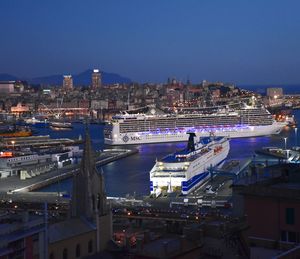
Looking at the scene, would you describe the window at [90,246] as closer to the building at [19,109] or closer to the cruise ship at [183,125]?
the cruise ship at [183,125]

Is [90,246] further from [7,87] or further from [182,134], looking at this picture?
[7,87]

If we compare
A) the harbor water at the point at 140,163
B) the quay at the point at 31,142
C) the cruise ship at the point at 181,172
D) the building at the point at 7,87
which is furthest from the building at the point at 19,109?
the cruise ship at the point at 181,172

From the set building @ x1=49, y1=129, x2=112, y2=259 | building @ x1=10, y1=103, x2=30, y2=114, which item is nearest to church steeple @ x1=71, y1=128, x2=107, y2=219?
building @ x1=49, y1=129, x2=112, y2=259

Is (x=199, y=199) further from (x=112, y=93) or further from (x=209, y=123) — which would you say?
(x=112, y=93)

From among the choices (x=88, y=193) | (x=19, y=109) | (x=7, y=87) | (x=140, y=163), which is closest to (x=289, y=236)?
(x=88, y=193)

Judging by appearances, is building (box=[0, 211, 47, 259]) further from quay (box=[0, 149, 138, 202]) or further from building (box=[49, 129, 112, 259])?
quay (box=[0, 149, 138, 202])

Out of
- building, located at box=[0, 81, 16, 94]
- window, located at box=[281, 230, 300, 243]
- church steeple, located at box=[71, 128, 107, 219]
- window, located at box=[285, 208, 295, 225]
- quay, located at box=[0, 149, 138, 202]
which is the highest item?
building, located at box=[0, 81, 16, 94]
